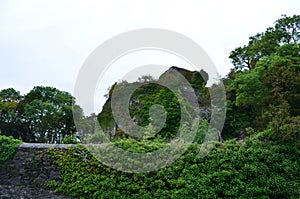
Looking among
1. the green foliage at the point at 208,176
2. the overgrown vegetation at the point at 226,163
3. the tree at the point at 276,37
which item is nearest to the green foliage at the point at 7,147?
the overgrown vegetation at the point at 226,163

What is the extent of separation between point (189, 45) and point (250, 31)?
30.6 feet

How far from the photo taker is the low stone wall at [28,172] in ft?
25.8

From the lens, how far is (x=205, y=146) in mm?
7520

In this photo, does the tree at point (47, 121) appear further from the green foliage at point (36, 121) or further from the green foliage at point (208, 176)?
the green foliage at point (208, 176)

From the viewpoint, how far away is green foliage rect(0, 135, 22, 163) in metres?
8.35

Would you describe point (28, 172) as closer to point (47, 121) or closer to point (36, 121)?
point (47, 121)

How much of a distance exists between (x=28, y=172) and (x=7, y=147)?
1.02m

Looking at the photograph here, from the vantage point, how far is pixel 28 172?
8.09 m

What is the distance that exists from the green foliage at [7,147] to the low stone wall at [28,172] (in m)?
0.12

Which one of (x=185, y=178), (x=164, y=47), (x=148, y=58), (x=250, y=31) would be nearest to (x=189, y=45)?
(x=164, y=47)

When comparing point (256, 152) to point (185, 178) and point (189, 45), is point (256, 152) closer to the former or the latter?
point (185, 178)

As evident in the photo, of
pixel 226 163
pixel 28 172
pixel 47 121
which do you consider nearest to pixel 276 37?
pixel 226 163

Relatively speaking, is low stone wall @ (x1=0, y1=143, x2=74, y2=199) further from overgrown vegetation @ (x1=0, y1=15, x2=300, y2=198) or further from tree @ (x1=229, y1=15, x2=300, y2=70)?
tree @ (x1=229, y1=15, x2=300, y2=70)

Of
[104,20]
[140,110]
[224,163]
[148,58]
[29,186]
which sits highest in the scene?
[104,20]
